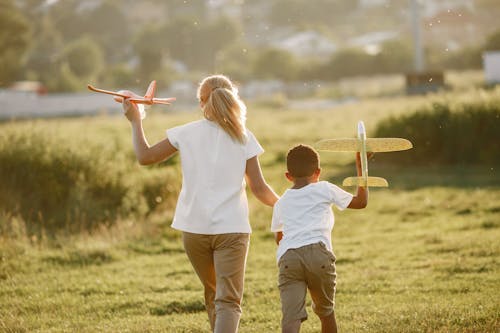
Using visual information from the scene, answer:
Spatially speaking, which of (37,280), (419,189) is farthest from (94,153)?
(419,189)

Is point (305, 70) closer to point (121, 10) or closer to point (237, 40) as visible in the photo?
point (237, 40)

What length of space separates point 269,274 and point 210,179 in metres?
4.02

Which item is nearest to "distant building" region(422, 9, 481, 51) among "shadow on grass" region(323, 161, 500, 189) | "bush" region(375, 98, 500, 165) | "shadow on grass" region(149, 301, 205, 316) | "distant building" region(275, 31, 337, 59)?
"distant building" region(275, 31, 337, 59)

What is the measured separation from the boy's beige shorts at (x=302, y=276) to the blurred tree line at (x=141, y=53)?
123ft

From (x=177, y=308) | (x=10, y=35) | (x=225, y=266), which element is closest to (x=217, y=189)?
(x=225, y=266)

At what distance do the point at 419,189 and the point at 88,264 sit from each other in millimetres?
8156

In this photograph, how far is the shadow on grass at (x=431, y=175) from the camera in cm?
1638

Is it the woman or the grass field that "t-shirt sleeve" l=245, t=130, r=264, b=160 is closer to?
the woman

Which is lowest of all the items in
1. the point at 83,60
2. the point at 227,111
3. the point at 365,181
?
the point at 365,181

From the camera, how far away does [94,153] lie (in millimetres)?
13859

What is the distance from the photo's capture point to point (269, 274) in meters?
8.80

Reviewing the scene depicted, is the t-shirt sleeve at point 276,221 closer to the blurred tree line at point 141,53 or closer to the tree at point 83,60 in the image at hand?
the blurred tree line at point 141,53

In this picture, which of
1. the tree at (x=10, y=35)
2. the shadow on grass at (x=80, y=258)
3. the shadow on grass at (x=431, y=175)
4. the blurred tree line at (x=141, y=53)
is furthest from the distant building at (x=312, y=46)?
the shadow on grass at (x=80, y=258)

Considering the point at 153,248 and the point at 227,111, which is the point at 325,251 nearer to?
the point at 227,111
